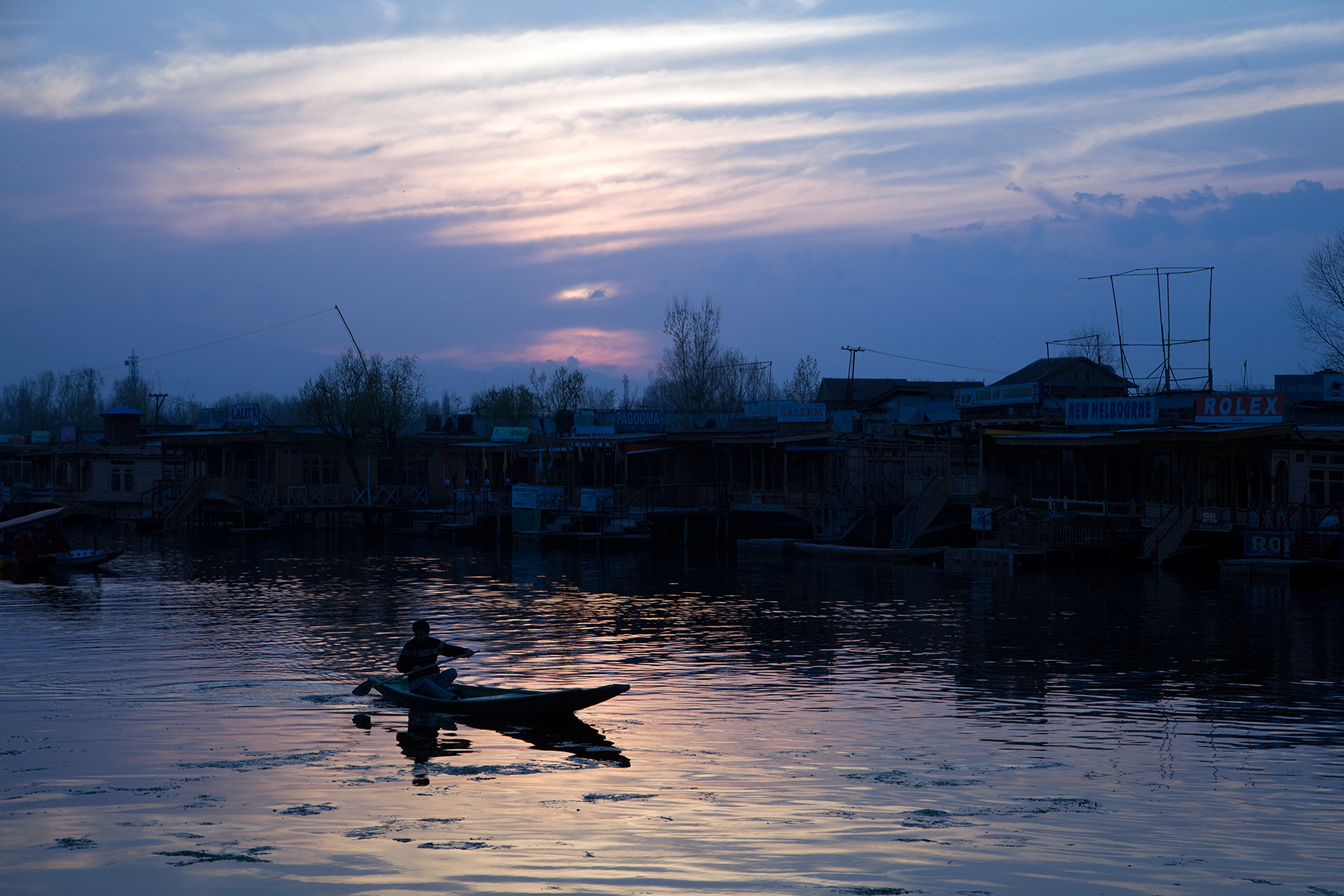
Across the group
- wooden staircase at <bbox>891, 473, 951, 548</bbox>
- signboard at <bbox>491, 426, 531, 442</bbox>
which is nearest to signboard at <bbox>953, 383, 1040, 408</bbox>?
wooden staircase at <bbox>891, 473, 951, 548</bbox>

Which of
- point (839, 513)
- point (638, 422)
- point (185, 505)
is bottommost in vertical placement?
point (185, 505)

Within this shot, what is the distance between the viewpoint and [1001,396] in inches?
2041

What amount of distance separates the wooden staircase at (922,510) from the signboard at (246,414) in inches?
1628

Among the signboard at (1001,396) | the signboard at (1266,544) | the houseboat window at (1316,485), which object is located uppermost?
the signboard at (1001,396)

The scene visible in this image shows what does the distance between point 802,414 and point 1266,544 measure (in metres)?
22.8

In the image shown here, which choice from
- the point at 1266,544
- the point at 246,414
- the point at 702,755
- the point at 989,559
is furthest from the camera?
the point at 246,414

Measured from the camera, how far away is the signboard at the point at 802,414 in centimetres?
5472

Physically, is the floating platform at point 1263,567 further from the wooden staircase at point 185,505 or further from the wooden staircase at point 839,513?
the wooden staircase at point 185,505

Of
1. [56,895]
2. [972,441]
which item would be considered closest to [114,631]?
[56,895]

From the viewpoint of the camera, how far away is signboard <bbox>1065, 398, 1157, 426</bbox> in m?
43.4

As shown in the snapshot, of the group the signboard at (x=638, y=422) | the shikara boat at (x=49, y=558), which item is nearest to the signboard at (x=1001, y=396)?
the signboard at (x=638, y=422)

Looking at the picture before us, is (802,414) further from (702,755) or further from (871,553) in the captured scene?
(702,755)

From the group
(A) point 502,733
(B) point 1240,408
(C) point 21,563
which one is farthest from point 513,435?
(A) point 502,733

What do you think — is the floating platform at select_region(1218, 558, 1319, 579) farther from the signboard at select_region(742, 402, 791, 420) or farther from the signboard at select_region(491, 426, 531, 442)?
the signboard at select_region(491, 426, 531, 442)
